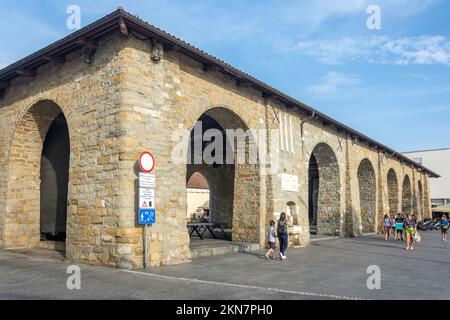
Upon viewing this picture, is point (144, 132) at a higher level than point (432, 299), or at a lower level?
higher

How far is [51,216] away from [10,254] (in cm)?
272

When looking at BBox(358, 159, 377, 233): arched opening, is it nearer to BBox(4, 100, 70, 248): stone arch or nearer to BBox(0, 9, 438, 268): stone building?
BBox(0, 9, 438, 268): stone building

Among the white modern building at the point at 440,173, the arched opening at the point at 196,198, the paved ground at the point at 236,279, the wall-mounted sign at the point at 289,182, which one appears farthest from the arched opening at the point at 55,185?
the white modern building at the point at 440,173

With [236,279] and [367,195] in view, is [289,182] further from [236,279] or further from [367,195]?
[367,195]

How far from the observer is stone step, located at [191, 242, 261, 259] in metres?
9.84

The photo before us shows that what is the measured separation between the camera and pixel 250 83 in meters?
11.2

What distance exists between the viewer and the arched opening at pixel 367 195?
2066cm

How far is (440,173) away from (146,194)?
42136 millimetres

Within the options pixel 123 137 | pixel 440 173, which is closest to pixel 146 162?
pixel 123 137

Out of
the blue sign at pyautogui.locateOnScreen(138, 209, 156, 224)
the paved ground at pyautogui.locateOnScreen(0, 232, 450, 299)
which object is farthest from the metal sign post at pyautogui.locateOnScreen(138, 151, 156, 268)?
the paved ground at pyautogui.locateOnScreen(0, 232, 450, 299)

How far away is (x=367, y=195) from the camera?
20844mm

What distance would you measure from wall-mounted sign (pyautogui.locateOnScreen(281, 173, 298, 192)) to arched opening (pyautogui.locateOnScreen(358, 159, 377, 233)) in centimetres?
858
